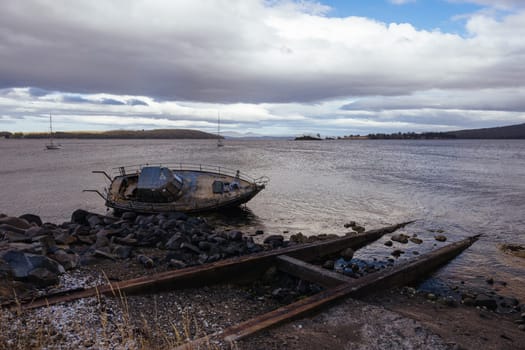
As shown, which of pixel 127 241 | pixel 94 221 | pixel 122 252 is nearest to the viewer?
pixel 122 252

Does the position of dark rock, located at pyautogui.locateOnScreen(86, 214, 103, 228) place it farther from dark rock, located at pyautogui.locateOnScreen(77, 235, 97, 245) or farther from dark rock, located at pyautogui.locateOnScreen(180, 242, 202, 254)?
dark rock, located at pyautogui.locateOnScreen(180, 242, 202, 254)

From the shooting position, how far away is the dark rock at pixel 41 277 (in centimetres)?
742

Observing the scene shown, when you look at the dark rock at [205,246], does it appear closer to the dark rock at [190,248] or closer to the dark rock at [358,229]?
the dark rock at [190,248]

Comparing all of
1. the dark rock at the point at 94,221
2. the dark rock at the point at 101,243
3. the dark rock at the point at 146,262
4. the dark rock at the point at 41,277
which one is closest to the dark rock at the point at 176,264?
the dark rock at the point at 146,262

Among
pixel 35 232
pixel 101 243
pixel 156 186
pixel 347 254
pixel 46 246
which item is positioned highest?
pixel 156 186

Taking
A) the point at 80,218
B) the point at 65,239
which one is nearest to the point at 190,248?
the point at 65,239

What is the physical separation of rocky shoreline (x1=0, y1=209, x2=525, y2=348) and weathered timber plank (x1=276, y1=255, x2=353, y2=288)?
26cm

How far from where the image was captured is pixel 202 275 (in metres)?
8.76

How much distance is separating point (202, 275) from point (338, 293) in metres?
3.23

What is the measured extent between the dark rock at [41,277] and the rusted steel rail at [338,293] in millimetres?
3997

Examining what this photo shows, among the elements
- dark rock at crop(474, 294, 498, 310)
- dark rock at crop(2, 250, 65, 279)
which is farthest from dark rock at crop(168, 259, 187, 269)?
dark rock at crop(474, 294, 498, 310)

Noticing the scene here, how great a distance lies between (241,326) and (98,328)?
2345 mm

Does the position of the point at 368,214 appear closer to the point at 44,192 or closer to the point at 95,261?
the point at 95,261

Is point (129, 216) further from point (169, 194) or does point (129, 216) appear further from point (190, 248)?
point (190, 248)
